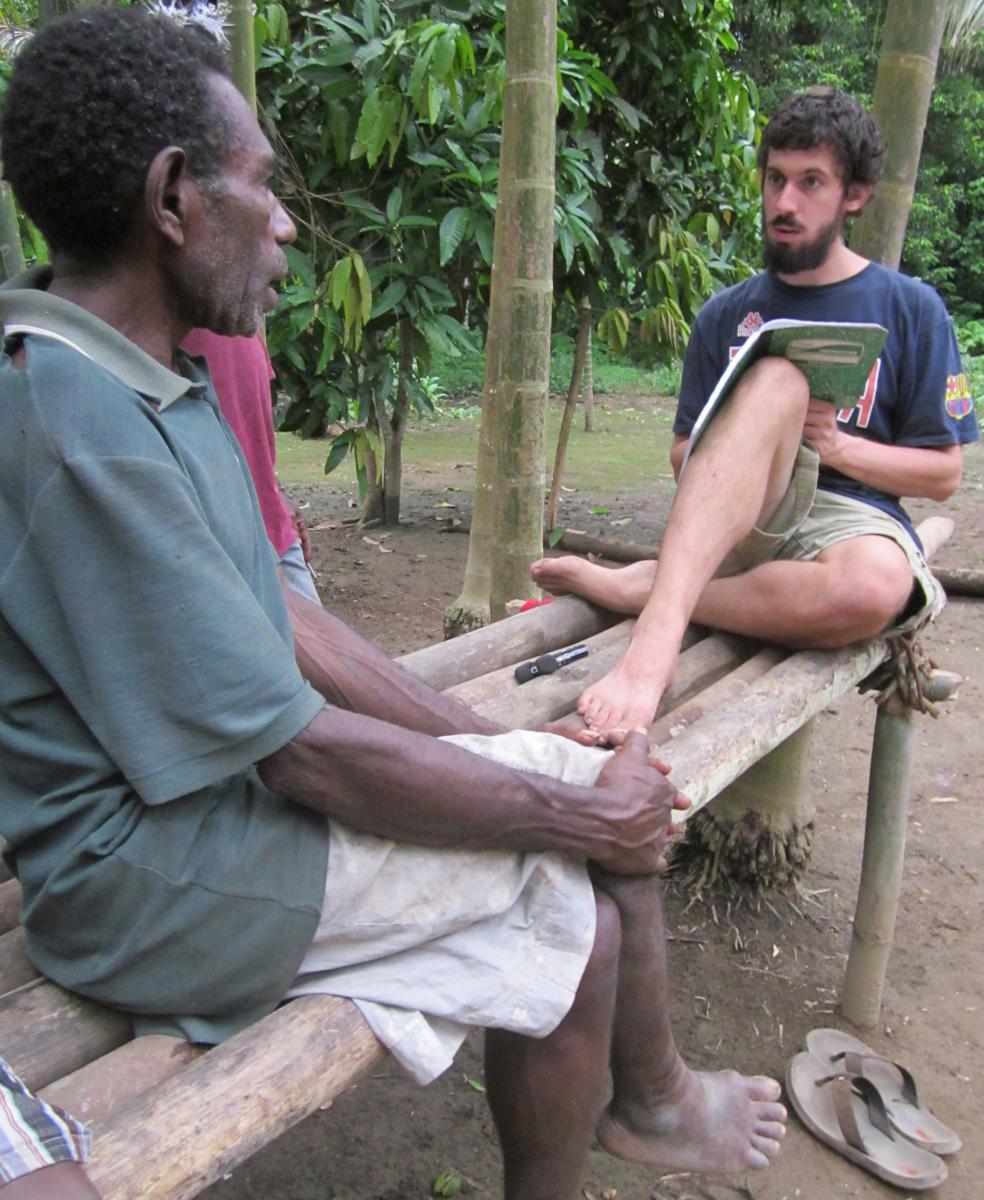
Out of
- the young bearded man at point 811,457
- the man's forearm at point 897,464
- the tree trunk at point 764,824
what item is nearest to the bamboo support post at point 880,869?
the tree trunk at point 764,824

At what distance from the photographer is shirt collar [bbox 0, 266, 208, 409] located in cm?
120

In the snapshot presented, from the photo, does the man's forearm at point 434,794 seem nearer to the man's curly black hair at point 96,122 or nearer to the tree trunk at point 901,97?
the man's curly black hair at point 96,122

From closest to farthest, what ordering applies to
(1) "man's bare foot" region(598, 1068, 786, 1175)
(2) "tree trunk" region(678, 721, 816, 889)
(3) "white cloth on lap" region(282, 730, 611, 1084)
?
(3) "white cloth on lap" region(282, 730, 611, 1084)
(1) "man's bare foot" region(598, 1068, 786, 1175)
(2) "tree trunk" region(678, 721, 816, 889)

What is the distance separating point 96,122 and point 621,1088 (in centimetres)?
157

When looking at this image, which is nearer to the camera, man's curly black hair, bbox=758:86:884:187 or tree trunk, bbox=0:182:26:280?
man's curly black hair, bbox=758:86:884:187

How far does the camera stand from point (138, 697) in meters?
1.17

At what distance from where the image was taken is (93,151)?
1214 millimetres

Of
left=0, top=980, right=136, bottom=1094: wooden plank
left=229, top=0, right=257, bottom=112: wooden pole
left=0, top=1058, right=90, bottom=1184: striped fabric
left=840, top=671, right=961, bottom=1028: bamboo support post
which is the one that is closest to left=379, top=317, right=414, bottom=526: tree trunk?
left=229, top=0, right=257, bottom=112: wooden pole

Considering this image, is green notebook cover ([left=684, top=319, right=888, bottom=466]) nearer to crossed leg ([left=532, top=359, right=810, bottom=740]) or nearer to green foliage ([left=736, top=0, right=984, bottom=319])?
crossed leg ([left=532, top=359, right=810, bottom=740])

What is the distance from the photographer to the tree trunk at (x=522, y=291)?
322cm

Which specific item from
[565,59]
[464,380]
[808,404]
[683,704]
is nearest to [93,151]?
[683,704]

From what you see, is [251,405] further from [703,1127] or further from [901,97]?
[901,97]

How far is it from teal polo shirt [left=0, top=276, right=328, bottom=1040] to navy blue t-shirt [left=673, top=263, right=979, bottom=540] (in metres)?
1.91

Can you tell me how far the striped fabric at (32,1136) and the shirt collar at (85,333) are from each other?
0.73 meters
